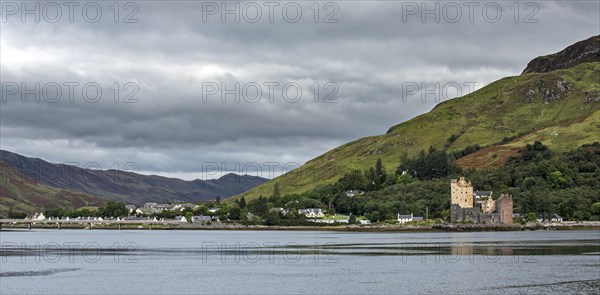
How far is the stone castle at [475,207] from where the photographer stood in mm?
175125

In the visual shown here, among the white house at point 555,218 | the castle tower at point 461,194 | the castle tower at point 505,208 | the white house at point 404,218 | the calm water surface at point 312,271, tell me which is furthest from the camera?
the white house at point 404,218

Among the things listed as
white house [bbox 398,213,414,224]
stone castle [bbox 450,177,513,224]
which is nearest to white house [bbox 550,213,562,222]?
stone castle [bbox 450,177,513,224]

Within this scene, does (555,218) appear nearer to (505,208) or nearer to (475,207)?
(505,208)

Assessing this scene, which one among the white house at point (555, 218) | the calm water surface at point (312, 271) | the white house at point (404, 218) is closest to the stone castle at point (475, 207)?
the white house at point (404, 218)

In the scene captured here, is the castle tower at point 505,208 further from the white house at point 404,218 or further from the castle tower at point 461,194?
the white house at point 404,218

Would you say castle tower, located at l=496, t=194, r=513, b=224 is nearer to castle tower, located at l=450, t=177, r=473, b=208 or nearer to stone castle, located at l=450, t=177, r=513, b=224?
stone castle, located at l=450, t=177, r=513, b=224

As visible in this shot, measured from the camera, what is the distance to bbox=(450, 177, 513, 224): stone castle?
575ft

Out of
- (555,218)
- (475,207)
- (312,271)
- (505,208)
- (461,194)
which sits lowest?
(312,271)

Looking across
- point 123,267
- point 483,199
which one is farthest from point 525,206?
point 123,267

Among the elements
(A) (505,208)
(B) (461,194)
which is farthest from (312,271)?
(B) (461,194)

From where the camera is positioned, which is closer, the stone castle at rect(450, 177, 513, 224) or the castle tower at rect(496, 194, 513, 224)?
the castle tower at rect(496, 194, 513, 224)

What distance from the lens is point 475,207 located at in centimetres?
18162

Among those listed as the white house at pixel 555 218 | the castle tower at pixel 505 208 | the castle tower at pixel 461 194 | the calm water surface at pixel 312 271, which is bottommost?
the calm water surface at pixel 312 271

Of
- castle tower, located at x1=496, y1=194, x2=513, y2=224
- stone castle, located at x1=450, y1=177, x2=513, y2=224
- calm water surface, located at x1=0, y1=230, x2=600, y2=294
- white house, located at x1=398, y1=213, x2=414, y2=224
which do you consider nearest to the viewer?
calm water surface, located at x1=0, y1=230, x2=600, y2=294
